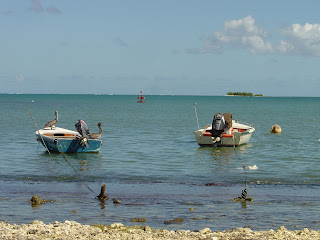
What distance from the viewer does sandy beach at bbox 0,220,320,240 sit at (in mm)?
13523

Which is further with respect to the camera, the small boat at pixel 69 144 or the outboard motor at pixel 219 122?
the outboard motor at pixel 219 122

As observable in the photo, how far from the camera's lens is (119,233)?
551 inches

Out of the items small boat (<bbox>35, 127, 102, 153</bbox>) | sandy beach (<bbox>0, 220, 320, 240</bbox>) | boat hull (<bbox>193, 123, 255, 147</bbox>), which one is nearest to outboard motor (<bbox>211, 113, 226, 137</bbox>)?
boat hull (<bbox>193, 123, 255, 147</bbox>)

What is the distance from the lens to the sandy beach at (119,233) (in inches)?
532

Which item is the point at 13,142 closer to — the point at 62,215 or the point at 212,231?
the point at 62,215

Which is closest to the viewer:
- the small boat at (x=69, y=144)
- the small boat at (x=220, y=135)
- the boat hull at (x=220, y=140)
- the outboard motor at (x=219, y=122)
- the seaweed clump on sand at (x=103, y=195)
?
the seaweed clump on sand at (x=103, y=195)

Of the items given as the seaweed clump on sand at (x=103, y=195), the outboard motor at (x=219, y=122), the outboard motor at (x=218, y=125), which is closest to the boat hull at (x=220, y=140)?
the outboard motor at (x=218, y=125)

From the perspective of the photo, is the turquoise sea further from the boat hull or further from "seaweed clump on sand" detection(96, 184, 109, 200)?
the boat hull

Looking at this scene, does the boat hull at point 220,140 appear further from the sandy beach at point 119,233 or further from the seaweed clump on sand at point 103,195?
the sandy beach at point 119,233

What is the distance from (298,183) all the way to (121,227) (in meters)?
12.4

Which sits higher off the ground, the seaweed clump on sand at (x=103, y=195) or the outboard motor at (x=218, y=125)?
the outboard motor at (x=218, y=125)

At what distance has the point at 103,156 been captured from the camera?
35.0 metres

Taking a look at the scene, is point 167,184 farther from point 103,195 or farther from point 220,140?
point 220,140

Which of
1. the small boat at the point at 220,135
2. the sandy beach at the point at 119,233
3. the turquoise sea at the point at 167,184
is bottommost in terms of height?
the turquoise sea at the point at 167,184
